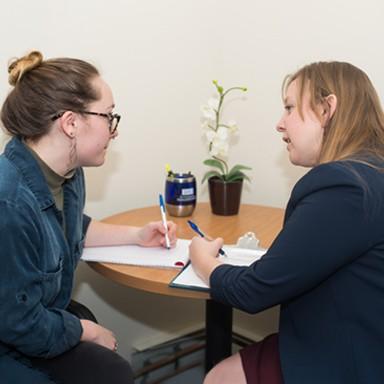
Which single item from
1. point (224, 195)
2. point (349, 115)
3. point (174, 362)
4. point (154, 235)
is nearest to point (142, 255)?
point (154, 235)

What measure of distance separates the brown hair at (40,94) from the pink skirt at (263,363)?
2.44 feet

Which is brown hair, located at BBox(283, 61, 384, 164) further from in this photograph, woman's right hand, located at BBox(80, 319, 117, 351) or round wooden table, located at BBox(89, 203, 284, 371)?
woman's right hand, located at BBox(80, 319, 117, 351)

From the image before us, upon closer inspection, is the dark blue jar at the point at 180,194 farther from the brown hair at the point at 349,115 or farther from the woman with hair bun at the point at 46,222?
the brown hair at the point at 349,115

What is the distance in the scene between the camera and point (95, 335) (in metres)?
1.12

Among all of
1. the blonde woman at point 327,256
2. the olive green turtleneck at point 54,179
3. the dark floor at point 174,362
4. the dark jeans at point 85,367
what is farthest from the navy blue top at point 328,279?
the dark floor at point 174,362

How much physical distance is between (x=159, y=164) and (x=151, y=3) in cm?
64

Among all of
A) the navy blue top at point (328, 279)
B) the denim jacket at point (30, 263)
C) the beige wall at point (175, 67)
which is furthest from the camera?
the beige wall at point (175, 67)

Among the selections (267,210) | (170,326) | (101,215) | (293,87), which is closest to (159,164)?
(101,215)

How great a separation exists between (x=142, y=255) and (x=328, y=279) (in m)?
0.56

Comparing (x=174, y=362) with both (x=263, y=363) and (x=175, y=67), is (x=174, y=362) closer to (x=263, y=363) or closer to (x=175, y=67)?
(x=263, y=363)

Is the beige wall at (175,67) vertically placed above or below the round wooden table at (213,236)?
above

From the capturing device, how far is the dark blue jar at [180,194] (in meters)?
1.60

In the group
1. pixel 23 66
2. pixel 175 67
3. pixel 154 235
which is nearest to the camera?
pixel 23 66

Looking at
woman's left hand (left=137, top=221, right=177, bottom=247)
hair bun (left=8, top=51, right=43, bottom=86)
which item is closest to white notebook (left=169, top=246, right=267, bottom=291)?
woman's left hand (left=137, top=221, right=177, bottom=247)
